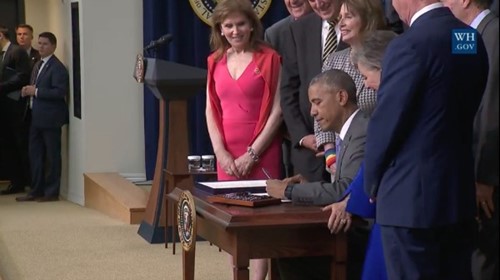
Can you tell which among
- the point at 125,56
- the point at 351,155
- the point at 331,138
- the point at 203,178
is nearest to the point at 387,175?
the point at 351,155

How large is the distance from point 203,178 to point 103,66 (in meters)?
2.64

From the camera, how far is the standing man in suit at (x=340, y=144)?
3.35 meters

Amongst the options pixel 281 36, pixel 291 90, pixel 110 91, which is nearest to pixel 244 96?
pixel 291 90

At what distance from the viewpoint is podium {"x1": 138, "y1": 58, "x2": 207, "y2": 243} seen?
6145 mm

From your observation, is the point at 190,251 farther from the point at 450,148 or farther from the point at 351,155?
the point at 450,148

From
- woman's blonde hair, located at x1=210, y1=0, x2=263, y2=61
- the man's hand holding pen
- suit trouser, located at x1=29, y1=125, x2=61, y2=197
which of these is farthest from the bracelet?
suit trouser, located at x1=29, y1=125, x2=61, y2=197

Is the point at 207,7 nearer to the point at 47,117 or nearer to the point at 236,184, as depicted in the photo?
the point at 47,117

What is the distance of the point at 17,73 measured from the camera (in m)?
9.18

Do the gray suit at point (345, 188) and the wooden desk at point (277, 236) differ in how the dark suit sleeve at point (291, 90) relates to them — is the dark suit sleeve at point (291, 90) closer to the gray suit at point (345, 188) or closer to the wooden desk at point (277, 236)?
the gray suit at point (345, 188)

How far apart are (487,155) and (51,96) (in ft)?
19.6

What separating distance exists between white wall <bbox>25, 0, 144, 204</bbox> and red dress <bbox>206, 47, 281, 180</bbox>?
13.0 feet

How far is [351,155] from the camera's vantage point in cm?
335

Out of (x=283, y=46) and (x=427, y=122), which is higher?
(x=283, y=46)

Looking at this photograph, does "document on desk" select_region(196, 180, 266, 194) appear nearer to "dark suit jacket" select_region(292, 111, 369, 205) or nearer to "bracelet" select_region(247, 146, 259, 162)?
"dark suit jacket" select_region(292, 111, 369, 205)
